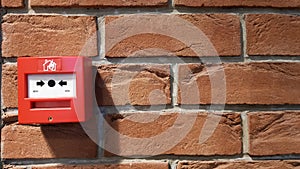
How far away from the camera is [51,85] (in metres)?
0.66

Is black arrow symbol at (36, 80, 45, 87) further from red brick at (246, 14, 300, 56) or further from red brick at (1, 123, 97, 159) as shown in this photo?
red brick at (246, 14, 300, 56)

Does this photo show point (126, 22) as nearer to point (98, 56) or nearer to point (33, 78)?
point (98, 56)

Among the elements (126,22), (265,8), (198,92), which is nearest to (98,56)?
(126,22)

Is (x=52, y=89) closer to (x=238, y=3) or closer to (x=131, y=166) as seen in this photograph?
(x=131, y=166)

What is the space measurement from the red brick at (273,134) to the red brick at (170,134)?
0.03 meters

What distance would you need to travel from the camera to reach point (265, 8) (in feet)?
2.49

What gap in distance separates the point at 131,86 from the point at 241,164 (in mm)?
247

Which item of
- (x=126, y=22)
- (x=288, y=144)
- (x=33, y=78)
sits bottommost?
(x=288, y=144)

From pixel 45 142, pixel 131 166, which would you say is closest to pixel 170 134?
pixel 131 166

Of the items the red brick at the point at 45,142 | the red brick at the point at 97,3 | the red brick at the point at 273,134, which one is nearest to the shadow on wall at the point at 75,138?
the red brick at the point at 45,142

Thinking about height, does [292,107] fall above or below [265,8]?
below

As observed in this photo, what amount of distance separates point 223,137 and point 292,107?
5.6 inches

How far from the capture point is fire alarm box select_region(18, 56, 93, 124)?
25.5 inches

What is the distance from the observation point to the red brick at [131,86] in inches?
28.7
